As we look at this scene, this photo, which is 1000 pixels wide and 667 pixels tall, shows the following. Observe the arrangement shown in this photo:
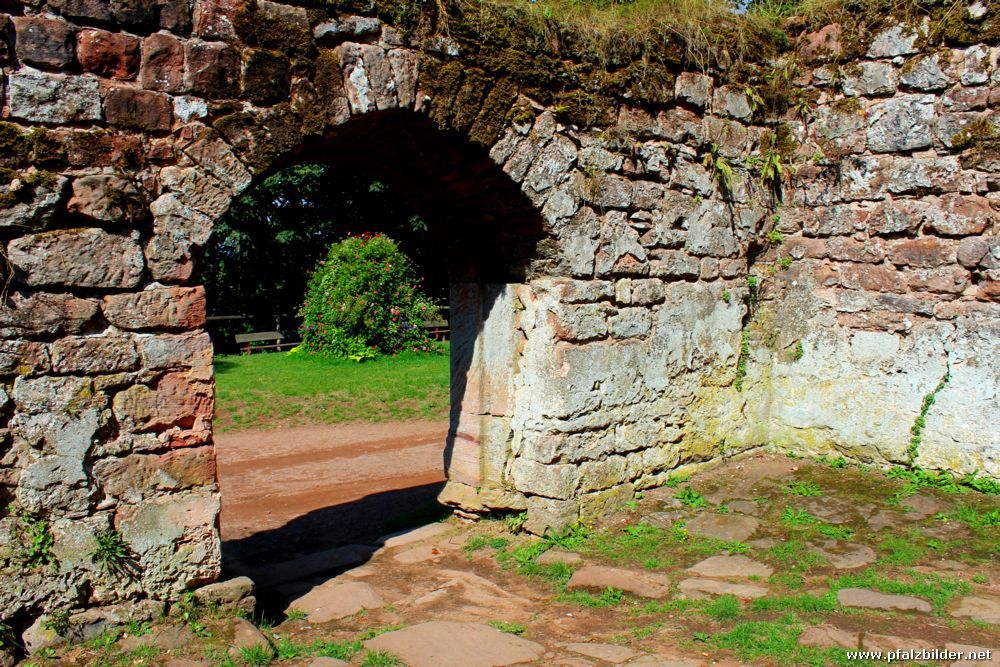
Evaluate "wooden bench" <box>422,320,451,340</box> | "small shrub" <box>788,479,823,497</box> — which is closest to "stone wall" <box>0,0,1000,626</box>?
"small shrub" <box>788,479,823,497</box>

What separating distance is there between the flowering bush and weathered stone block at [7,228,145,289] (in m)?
11.2

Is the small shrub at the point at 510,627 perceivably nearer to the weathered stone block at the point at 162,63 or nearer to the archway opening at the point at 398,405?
the archway opening at the point at 398,405

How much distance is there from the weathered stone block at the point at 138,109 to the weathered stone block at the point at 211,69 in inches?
6.1

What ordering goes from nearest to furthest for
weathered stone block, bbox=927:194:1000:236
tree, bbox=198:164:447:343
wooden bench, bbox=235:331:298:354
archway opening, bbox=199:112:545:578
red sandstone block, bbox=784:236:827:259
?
archway opening, bbox=199:112:545:578
weathered stone block, bbox=927:194:1000:236
red sandstone block, bbox=784:236:827:259
wooden bench, bbox=235:331:298:354
tree, bbox=198:164:447:343

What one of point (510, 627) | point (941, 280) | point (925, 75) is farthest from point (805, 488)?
point (925, 75)

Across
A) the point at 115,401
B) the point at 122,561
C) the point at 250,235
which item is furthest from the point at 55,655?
the point at 250,235

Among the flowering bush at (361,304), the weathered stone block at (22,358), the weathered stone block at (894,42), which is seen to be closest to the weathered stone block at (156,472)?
the weathered stone block at (22,358)

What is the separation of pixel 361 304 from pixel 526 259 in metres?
9.97

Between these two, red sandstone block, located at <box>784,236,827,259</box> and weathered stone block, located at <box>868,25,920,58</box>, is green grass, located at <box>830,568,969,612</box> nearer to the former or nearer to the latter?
red sandstone block, located at <box>784,236,827,259</box>

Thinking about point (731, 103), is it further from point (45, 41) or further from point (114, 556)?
point (114, 556)

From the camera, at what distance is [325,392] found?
1205 centimetres

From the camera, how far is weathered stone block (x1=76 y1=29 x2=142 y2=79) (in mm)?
3762

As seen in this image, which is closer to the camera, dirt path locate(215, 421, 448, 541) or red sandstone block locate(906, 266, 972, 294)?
red sandstone block locate(906, 266, 972, 294)

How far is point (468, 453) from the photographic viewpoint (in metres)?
6.02
